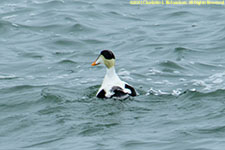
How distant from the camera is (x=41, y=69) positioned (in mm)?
15008

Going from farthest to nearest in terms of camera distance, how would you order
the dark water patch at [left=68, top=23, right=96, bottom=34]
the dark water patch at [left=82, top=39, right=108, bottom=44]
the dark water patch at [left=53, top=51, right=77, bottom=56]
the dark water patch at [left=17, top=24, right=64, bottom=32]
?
the dark water patch at [left=17, top=24, right=64, bottom=32], the dark water patch at [left=68, top=23, right=96, bottom=34], the dark water patch at [left=82, top=39, right=108, bottom=44], the dark water patch at [left=53, top=51, right=77, bottom=56]

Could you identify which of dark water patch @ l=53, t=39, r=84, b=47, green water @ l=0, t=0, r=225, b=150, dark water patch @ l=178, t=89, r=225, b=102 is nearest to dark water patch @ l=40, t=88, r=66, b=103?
green water @ l=0, t=0, r=225, b=150

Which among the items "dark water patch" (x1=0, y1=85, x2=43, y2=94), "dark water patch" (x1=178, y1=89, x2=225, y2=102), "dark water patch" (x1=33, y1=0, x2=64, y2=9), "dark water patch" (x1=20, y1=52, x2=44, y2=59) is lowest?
"dark water patch" (x1=20, y1=52, x2=44, y2=59)

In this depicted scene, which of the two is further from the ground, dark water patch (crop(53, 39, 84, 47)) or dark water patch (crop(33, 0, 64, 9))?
dark water patch (crop(33, 0, 64, 9))

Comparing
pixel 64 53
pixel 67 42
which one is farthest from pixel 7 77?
pixel 67 42

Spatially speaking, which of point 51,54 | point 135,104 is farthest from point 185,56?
point 135,104

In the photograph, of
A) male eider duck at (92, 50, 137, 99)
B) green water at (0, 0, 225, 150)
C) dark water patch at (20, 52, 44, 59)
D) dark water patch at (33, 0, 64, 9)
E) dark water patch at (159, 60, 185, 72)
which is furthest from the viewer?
dark water patch at (33, 0, 64, 9)

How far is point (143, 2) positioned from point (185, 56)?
8.14 meters

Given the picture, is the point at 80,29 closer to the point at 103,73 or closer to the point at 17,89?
the point at 103,73

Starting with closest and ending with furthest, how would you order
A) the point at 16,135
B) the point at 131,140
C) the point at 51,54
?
1. the point at 131,140
2. the point at 16,135
3. the point at 51,54

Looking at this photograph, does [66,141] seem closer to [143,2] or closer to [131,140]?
[131,140]

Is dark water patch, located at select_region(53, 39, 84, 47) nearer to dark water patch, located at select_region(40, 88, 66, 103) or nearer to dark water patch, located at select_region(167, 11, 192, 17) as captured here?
dark water patch, located at select_region(40, 88, 66, 103)

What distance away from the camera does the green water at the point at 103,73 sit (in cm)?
935

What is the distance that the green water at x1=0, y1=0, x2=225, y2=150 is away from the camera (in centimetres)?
935
